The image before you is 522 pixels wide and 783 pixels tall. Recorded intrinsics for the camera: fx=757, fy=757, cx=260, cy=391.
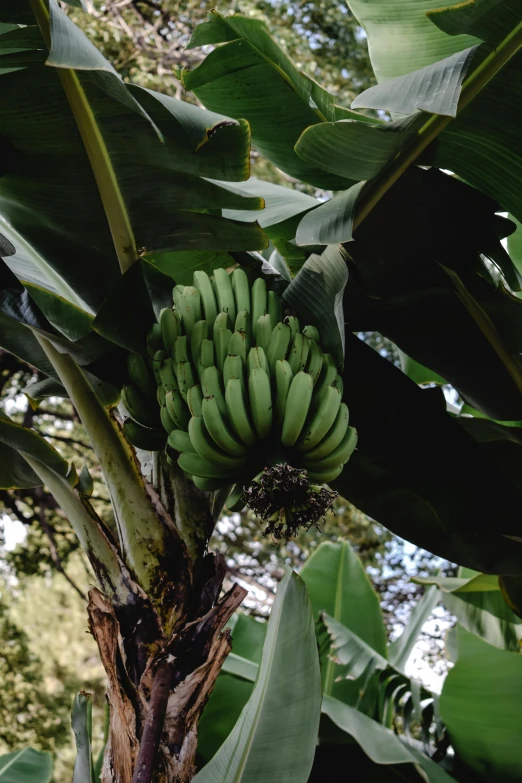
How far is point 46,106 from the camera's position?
4.47 feet

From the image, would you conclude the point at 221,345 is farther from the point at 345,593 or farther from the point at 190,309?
the point at 345,593

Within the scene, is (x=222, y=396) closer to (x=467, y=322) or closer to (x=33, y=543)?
(x=467, y=322)

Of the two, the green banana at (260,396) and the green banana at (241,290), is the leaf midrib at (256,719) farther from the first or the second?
the green banana at (241,290)

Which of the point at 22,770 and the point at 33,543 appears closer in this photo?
the point at 22,770

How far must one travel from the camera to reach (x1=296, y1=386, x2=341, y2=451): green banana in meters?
1.26

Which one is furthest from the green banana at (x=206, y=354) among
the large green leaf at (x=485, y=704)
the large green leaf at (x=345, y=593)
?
the large green leaf at (x=345, y=593)

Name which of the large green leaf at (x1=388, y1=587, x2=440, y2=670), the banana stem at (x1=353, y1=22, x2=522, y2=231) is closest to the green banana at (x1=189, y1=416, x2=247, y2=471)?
the banana stem at (x1=353, y1=22, x2=522, y2=231)

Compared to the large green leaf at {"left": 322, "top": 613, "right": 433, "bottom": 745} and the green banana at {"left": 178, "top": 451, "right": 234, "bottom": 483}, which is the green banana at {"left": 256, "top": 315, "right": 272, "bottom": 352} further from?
the large green leaf at {"left": 322, "top": 613, "right": 433, "bottom": 745}

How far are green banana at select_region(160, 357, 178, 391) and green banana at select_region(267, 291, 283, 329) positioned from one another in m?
0.20

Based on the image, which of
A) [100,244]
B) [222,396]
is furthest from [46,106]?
[222,396]

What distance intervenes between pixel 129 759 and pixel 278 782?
0.84 ft

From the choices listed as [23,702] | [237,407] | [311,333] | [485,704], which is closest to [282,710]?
[237,407]

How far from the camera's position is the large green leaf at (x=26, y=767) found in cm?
201

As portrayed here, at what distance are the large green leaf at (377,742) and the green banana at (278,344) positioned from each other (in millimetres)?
1064
